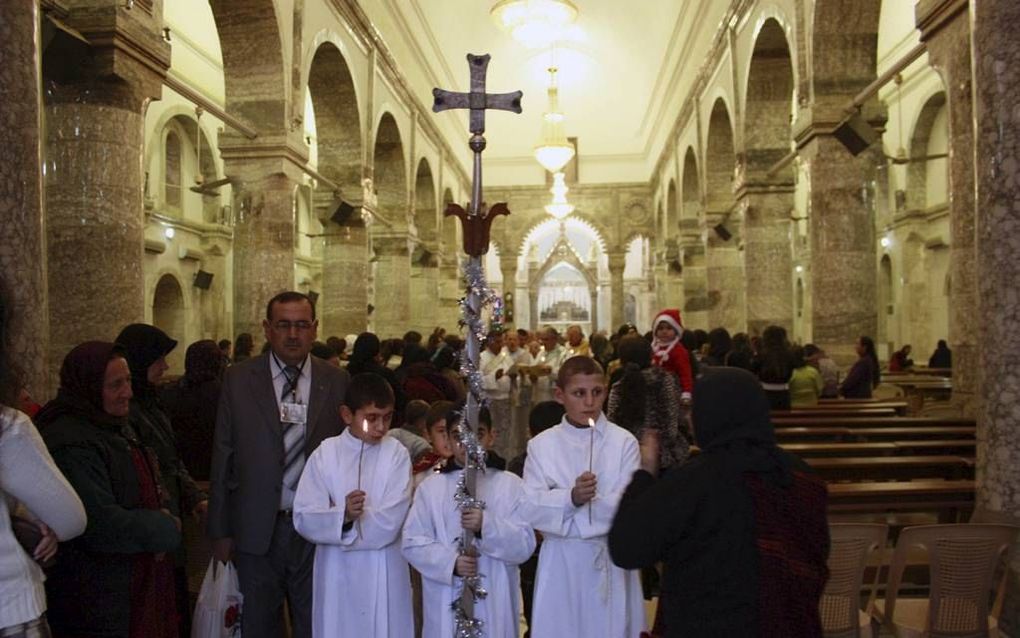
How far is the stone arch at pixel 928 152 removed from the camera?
56.2 ft

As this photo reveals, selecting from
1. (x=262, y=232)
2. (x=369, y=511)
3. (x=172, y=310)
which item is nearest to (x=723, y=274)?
(x=262, y=232)

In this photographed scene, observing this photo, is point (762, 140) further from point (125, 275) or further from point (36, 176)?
point (36, 176)

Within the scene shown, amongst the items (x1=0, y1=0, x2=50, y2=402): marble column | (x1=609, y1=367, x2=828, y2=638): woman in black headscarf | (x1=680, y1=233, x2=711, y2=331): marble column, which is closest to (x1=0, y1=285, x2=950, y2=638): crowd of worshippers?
(x1=609, y1=367, x2=828, y2=638): woman in black headscarf

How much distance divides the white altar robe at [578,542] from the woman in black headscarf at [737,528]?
936 mm

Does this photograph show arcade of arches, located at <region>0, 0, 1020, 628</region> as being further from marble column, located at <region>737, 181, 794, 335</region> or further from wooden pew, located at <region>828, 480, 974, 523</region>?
wooden pew, located at <region>828, 480, 974, 523</region>

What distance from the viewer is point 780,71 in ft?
43.6

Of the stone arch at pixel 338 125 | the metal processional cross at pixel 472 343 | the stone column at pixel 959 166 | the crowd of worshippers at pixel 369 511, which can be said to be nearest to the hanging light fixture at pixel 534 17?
the stone arch at pixel 338 125

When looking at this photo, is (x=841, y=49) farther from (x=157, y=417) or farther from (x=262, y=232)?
(x=157, y=417)

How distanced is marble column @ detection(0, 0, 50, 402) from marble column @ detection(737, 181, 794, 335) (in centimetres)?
1107

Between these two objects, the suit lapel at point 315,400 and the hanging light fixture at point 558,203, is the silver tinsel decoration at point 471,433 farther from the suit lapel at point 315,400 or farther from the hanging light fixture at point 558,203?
the hanging light fixture at point 558,203

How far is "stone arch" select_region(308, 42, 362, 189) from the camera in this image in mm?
13766

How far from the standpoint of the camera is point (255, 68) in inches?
420

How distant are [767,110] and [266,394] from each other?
11852mm

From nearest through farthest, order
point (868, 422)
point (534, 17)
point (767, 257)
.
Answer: point (868, 422) < point (767, 257) < point (534, 17)
